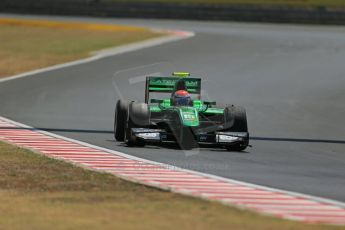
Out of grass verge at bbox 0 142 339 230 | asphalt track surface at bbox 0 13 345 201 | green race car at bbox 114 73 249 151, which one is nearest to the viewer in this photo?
grass verge at bbox 0 142 339 230

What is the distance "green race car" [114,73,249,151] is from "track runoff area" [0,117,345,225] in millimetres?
911

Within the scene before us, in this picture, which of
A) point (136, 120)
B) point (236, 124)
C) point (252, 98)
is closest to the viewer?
point (136, 120)

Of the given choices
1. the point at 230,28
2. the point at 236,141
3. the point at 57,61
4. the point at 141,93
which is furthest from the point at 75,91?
the point at 230,28

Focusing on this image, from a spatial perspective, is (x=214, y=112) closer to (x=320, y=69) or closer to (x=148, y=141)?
(x=148, y=141)

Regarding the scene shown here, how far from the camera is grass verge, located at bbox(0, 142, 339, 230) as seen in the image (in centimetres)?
999

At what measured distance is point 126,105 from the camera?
17984 millimetres

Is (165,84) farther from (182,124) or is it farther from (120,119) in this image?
(182,124)

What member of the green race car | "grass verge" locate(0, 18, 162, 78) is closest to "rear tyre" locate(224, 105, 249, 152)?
the green race car

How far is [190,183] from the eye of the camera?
12.9m

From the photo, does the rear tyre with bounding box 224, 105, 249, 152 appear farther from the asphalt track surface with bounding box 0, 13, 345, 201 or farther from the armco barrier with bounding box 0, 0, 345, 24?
the armco barrier with bounding box 0, 0, 345, 24

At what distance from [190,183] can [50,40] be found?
106ft

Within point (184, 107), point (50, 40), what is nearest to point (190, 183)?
point (184, 107)

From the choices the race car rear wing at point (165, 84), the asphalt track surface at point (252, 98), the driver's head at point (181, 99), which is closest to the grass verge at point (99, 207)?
the asphalt track surface at point (252, 98)

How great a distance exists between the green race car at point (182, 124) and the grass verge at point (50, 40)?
15.1 meters
